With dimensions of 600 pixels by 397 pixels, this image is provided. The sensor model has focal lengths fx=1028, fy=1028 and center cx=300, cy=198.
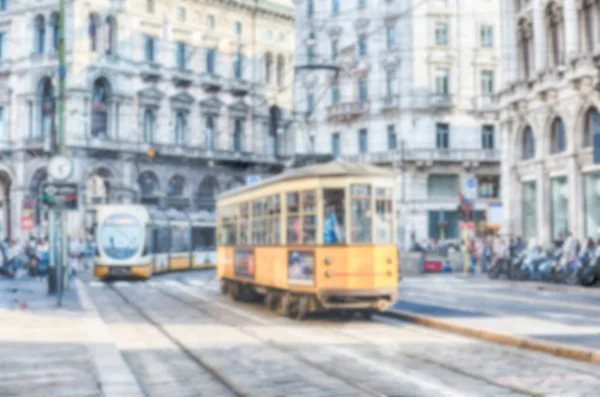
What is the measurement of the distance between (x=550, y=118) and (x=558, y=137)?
784 mm

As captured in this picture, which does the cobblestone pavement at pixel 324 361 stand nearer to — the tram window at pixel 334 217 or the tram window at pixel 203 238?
the tram window at pixel 334 217

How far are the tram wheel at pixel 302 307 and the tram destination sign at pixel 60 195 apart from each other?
5.61 m

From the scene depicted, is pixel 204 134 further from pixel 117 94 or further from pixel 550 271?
pixel 550 271

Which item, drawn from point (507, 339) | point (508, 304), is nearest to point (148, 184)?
point (508, 304)

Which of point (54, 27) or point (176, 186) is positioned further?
point (176, 186)

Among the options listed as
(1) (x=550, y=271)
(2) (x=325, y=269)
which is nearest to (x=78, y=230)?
(1) (x=550, y=271)

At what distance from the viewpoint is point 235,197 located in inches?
943

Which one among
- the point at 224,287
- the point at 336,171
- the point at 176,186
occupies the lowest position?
the point at 224,287

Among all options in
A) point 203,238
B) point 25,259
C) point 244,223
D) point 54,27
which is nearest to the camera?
point 244,223

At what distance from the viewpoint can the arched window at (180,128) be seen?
68188 mm

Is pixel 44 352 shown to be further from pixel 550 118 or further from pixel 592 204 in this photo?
pixel 550 118

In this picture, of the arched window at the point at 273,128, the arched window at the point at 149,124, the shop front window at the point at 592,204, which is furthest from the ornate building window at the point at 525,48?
the arched window at the point at 273,128

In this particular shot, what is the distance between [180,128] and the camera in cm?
6869

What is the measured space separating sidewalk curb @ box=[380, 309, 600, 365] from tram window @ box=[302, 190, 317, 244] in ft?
7.91
